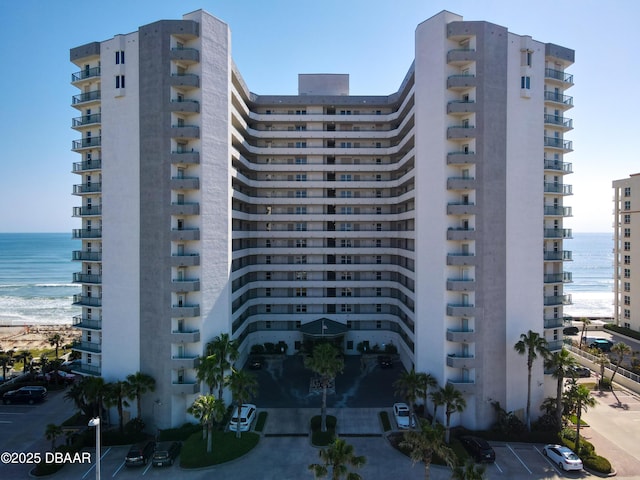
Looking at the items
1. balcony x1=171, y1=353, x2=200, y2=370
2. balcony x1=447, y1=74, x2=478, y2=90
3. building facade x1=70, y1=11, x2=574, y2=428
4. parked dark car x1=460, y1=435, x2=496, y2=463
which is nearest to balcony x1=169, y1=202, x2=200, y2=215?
building facade x1=70, y1=11, x2=574, y2=428

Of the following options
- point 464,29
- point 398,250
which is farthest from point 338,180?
point 464,29

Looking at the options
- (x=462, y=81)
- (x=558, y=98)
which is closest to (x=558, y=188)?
(x=558, y=98)

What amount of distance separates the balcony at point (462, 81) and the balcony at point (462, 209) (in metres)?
11.9

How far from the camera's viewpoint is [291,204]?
55969 mm

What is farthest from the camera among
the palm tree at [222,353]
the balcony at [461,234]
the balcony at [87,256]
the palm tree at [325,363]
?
the balcony at [87,256]

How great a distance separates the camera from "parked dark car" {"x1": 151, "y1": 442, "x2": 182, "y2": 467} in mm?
30375

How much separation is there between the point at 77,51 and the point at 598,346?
83069 millimetres

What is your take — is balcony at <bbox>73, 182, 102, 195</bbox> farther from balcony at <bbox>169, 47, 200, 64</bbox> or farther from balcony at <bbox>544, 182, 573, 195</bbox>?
balcony at <bbox>544, 182, 573, 195</bbox>

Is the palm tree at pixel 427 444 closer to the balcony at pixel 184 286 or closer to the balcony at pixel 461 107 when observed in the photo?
the balcony at pixel 184 286

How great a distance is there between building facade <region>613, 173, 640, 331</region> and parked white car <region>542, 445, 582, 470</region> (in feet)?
161

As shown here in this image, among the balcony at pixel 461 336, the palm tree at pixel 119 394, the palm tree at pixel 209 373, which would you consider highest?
the balcony at pixel 461 336

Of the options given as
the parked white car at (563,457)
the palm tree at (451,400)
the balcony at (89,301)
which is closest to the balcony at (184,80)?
the balcony at (89,301)

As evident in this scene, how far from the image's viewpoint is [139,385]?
35062 mm

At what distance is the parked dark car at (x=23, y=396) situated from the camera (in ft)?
140
